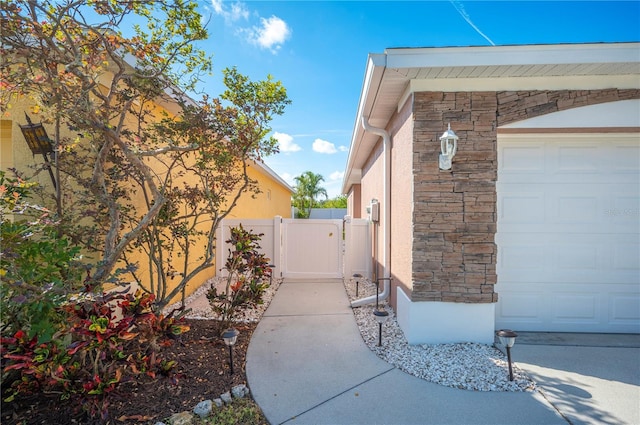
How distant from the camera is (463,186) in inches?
144

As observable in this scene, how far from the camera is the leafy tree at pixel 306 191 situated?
25.8m

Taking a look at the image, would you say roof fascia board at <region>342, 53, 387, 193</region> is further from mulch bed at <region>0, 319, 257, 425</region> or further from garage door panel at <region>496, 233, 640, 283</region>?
mulch bed at <region>0, 319, 257, 425</region>

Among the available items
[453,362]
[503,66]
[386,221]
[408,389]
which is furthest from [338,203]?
[408,389]

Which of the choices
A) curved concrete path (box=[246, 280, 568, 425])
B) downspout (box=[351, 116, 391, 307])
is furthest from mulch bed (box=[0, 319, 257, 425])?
downspout (box=[351, 116, 391, 307])

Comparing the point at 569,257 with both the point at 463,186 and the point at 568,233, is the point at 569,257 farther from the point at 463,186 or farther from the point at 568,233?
the point at 463,186

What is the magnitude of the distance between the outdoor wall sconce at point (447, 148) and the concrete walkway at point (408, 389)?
258cm

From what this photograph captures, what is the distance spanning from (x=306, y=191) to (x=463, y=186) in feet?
73.8

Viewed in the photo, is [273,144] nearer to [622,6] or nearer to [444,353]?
[444,353]

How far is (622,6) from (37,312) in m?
7.65

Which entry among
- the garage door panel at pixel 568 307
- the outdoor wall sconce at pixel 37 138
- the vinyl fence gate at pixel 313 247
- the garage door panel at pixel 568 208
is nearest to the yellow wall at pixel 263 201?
the vinyl fence gate at pixel 313 247

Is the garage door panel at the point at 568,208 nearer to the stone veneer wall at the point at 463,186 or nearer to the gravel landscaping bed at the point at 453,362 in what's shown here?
the stone veneer wall at the point at 463,186

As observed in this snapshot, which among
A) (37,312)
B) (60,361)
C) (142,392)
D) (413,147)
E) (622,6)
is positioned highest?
(622,6)

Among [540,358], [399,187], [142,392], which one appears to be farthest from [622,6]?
[142,392]

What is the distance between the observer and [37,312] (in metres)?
2.27
